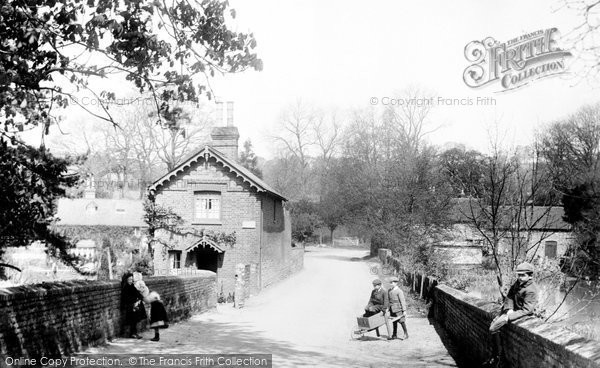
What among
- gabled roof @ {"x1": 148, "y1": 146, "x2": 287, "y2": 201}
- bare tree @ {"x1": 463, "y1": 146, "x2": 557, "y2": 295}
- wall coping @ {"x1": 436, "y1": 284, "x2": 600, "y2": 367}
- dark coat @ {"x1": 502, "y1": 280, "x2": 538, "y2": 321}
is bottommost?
wall coping @ {"x1": 436, "y1": 284, "x2": 600, "y2": 367}

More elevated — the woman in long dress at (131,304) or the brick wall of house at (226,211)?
the brick wall of house at (226,211)

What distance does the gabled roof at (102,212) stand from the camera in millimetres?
50344

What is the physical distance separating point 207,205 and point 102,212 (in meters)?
22.8

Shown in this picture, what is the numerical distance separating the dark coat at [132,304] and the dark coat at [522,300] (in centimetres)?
788

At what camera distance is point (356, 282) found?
114 ft

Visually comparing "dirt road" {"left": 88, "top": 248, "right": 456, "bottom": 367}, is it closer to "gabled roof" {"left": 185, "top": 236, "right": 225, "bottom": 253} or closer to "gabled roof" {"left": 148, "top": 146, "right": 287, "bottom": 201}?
"gabled roof" {"left": 185, "top": 236, "right": 225, "bottom": 253}

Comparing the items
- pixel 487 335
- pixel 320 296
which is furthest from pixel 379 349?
pixel 320 296

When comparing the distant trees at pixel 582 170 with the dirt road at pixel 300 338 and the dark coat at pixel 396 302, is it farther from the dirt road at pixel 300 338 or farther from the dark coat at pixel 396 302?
the dark coat at pixel 396 302

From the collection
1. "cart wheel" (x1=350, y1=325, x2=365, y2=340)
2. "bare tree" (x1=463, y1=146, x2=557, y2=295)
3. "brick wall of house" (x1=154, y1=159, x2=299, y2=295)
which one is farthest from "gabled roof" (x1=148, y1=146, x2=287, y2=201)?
"cart wheel" (x1=350, y1=325, x2=365, y2=340)

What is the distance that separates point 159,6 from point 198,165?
24.7 metres

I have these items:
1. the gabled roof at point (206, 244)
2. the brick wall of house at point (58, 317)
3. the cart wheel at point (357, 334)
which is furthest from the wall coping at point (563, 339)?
the gabled roof at point (206, 244)

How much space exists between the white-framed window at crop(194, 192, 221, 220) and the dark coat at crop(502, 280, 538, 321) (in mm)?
25484

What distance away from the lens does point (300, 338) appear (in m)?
14.5

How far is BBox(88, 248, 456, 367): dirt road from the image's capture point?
11.5m
